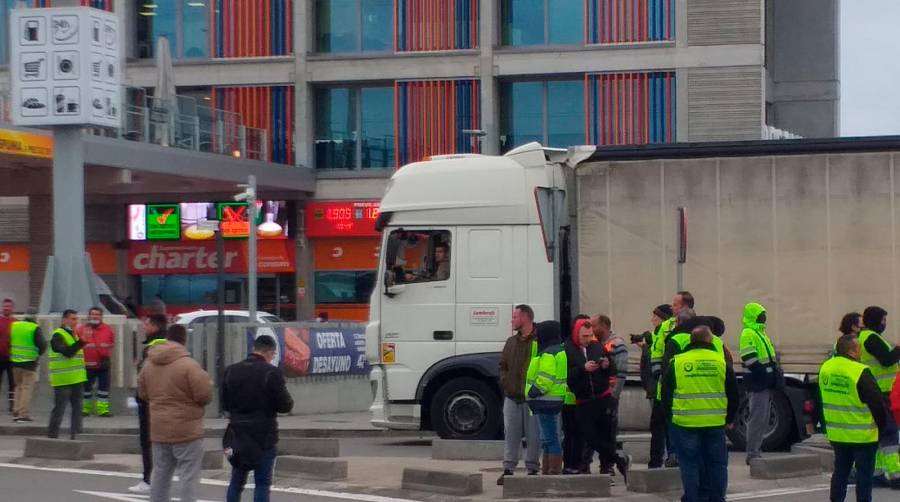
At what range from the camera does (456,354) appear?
17.4m

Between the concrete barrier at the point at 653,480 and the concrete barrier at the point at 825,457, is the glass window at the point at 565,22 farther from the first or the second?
the concrete barrier at the point at 653,480

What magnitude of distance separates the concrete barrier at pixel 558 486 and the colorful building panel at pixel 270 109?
30.2 meters

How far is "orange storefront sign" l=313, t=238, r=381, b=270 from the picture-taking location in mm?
42062

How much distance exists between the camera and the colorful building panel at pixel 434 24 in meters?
41.2

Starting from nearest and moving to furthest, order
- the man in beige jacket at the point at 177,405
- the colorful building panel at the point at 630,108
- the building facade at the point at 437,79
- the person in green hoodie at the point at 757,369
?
the man in beige jacket at the point at 177,405, the person in green hoodie at the point at 757,369, the building facade at the point at 437,79, the colorful building panel at the point at 630,108

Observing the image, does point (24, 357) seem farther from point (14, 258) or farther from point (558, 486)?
point (14, 258)

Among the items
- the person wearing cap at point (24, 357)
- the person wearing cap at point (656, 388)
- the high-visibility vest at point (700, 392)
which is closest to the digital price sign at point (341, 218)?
the person wearing cap at point (24, 357)

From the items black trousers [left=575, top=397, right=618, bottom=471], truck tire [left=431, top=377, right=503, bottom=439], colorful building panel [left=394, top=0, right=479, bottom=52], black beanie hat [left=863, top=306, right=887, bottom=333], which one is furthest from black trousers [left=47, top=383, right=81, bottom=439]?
colorful building panel [left=394, top=0, right=479, bottom=52]

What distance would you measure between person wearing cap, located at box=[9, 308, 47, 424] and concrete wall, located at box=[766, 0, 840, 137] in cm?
2776

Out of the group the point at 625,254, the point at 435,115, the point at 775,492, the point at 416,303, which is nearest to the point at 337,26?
the point at 435,115

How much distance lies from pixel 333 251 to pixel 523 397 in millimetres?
29058

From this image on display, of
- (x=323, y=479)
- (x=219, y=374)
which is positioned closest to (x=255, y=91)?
(x=219, y=374)

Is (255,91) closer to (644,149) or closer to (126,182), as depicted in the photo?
(126,182)

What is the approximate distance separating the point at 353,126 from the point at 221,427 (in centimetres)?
2194
